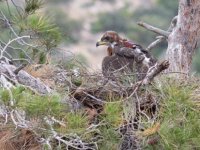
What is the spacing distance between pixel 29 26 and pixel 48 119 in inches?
55.2

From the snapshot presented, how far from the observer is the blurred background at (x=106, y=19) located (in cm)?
2892

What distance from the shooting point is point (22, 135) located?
4.63m

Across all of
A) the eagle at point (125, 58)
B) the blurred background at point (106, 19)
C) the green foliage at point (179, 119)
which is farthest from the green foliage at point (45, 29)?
the blurred background at point (106, 19)

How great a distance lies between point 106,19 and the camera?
1232 inches

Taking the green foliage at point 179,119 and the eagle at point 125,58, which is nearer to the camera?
the green foliage at point 179,119

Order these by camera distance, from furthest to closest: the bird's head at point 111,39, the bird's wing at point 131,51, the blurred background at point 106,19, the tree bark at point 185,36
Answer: the blurred background at point 106,19 → the bird's head at point 111,39 → the tree bark at point 185,36 → the bird's wing at point 131,51

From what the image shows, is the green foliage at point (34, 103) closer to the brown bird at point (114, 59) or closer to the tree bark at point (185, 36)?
the brown bird at point (114, 59)

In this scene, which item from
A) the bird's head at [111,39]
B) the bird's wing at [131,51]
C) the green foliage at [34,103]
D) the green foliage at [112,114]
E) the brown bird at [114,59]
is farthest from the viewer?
the bird's head at [111,39]

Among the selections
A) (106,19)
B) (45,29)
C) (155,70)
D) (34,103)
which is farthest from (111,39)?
(106,19)

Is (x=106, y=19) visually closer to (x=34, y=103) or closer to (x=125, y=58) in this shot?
(x=125, y=58)

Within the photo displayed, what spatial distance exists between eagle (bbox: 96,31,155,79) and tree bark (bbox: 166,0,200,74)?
9.7 inches

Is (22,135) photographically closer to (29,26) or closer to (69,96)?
(69,96)

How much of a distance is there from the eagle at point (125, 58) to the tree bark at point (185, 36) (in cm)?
25

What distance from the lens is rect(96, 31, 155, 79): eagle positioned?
18.2 ft
